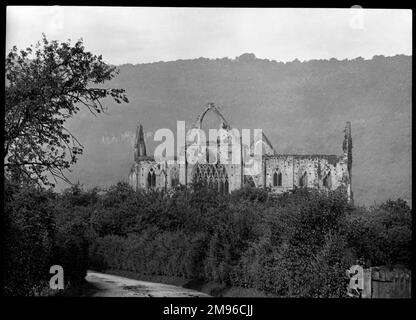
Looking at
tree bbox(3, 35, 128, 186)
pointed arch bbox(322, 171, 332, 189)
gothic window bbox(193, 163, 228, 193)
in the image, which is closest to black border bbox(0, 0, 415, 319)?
tree bbox(3, 35, 128, 186)

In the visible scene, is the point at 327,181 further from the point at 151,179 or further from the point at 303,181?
the point at 151,179

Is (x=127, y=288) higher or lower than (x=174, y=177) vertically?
lower

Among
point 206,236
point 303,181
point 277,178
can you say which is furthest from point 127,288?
point 277,178

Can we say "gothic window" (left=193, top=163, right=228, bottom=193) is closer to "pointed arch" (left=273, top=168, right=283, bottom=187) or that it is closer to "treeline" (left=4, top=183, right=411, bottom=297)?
"treeline" (left=4, top=183, right=411, bottom=297)

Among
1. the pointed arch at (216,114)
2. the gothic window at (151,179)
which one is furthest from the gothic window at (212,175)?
the pointed arch at (216,114)

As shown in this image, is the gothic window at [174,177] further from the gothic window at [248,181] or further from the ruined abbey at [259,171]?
the gothic window at [248,181]
